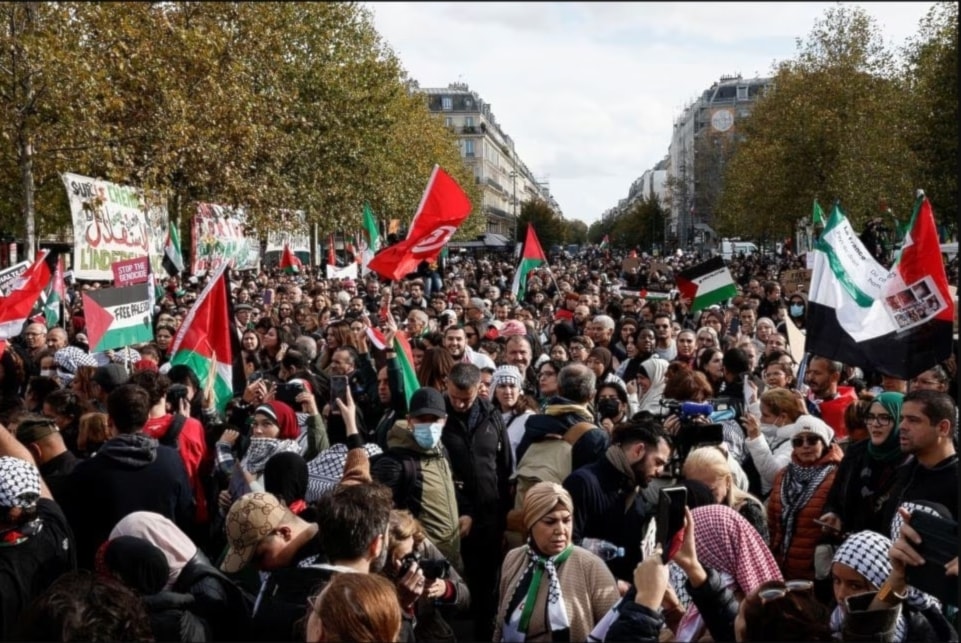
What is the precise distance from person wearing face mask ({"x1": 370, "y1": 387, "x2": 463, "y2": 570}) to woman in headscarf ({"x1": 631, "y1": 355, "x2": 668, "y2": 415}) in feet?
9.55

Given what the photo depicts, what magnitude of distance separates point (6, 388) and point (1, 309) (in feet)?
3.66

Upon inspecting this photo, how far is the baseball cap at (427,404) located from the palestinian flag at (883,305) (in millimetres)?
2578

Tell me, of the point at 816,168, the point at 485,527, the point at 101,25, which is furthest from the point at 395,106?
the point at 485,527

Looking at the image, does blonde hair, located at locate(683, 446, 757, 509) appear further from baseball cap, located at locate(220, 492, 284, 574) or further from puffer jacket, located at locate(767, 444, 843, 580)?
baseball cap, located at locate(220, 492, 284, 574)

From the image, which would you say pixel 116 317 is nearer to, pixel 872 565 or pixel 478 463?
pixel 478 463

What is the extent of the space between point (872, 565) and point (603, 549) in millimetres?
1308

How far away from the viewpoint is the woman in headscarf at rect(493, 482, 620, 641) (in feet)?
12.9

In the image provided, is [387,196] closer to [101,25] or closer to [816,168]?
[816,168]

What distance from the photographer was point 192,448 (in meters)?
5.77

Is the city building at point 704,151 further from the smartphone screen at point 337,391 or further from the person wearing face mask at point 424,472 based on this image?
the person wearing face mask at point 424,472

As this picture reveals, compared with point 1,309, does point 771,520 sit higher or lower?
lower

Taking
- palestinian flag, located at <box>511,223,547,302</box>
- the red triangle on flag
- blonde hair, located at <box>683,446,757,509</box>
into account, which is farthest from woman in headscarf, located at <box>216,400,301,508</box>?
palestinian flag, located at <box>511,223,547,302</box>

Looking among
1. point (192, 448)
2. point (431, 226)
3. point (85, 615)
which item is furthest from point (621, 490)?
point (431, 226)

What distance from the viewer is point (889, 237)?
3319 centimetres
